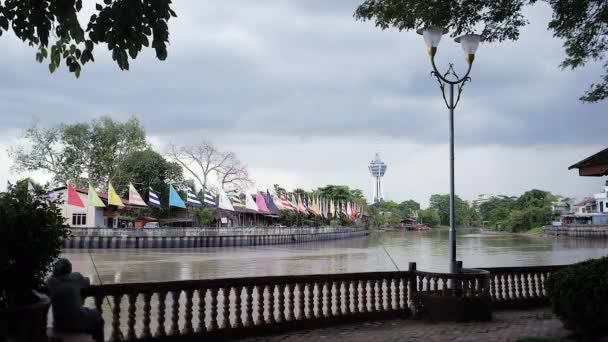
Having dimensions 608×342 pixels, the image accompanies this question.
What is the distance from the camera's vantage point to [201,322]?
21.2 feet

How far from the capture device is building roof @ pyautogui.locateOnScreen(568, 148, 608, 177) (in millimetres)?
7863

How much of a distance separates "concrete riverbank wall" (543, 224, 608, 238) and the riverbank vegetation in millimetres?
17928

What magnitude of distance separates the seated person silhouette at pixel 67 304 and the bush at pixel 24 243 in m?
0.13

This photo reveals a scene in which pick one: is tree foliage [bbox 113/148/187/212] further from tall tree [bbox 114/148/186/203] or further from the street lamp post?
the street lamp post

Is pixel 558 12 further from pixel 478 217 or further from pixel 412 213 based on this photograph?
pixel 478 217

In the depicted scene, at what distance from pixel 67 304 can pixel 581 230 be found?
100613mm

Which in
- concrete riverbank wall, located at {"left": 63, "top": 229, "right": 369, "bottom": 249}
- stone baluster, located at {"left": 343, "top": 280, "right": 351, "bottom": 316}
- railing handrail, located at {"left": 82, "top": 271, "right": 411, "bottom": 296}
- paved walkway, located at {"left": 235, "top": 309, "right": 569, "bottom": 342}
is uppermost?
railing handrail, located at {"left": 82, "top": 271, "right": 411, "bottom": 296}

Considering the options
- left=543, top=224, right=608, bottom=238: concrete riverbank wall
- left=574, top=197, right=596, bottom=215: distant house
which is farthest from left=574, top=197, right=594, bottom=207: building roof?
left=543, top=224, right=608, bottom=238: concrete riverbank wall

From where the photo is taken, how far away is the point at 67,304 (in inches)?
193

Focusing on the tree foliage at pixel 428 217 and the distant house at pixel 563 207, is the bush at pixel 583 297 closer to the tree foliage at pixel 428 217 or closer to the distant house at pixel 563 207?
the distant house at pixel 563 207

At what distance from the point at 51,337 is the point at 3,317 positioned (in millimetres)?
602

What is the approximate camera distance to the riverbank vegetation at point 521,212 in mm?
119787

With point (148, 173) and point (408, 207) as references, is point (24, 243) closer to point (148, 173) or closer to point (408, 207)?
point (148, 173)

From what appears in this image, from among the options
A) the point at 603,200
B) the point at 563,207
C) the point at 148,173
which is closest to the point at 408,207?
the point at 563,207
